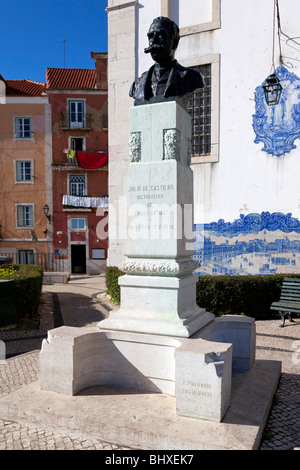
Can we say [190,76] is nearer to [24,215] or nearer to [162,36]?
[162,36]

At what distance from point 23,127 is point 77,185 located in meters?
4.82

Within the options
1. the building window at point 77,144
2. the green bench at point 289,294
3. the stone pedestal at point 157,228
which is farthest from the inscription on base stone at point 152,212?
the building window at point 77,144

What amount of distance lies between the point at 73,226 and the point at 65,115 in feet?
22.0

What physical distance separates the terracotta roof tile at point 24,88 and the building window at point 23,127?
4.98 feet

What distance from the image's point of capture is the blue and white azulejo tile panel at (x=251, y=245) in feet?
33.9

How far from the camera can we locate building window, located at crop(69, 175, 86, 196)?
23.7 m

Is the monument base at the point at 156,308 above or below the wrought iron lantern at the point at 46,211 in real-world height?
below

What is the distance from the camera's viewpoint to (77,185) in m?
23.7

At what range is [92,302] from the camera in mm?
11617

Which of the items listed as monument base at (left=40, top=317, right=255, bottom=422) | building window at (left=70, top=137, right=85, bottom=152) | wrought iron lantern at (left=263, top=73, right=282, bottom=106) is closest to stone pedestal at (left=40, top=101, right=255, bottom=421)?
monument base at (left=40, top=317, right=255, bottom=422)

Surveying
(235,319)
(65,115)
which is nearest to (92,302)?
(235,319)

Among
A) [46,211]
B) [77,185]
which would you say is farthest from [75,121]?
[46,211]

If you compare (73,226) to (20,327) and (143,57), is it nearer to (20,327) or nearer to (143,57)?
(143,57)

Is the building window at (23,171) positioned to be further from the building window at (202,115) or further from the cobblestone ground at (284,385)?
the cobblestone ground at (284,385)
